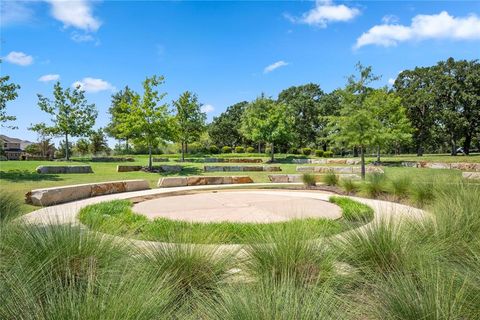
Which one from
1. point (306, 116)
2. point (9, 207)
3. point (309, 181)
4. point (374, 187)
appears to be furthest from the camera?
point (306, 116)

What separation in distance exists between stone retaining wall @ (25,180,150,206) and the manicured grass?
1858mm

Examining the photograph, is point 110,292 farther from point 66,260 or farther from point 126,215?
point 126,215

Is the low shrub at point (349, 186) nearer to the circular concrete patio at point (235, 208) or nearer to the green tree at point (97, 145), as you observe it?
the circular concrete patio at point (235, 208)

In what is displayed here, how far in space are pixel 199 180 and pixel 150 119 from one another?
521cm

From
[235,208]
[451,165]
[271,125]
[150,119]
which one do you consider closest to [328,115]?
[271,125]

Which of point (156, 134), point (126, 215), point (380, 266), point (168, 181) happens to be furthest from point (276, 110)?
point (380, 266)

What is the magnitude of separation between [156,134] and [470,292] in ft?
51.6

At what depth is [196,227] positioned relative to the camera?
4.42m

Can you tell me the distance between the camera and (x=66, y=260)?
2941 millimetres

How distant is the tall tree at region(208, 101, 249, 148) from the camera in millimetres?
52500

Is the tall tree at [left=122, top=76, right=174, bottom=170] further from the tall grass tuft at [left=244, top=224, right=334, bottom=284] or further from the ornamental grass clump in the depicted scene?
the tall grass tuft at [left=244, top=224, right=334, bottom=284]

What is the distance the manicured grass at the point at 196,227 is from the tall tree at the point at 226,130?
44.5 meters

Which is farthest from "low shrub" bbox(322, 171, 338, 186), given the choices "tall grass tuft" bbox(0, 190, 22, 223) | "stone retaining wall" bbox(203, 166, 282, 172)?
"tall grass tuft" bbox(0, 190, 22, 223)

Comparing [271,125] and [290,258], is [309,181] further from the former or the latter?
[271,125]
